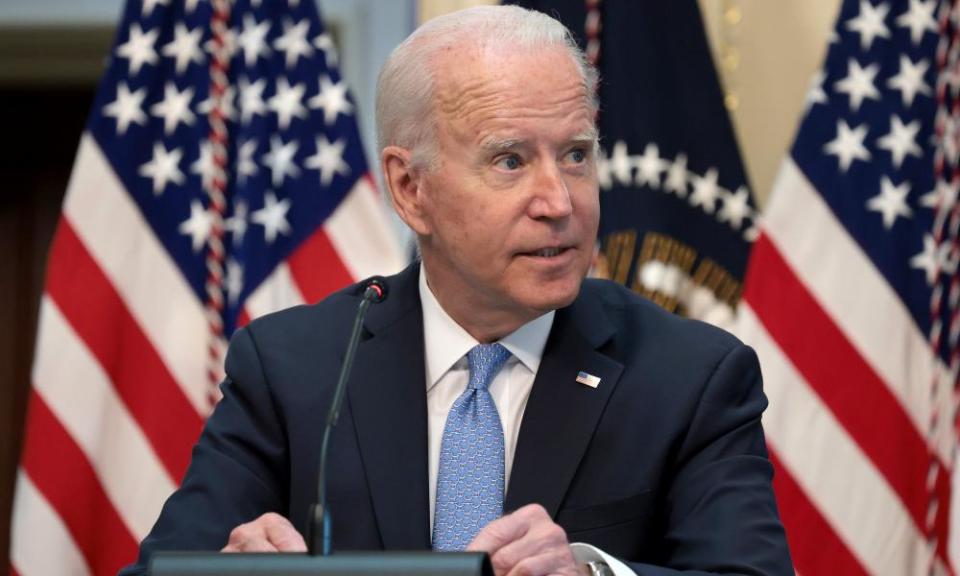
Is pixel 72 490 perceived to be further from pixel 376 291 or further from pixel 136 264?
pixel 376 291

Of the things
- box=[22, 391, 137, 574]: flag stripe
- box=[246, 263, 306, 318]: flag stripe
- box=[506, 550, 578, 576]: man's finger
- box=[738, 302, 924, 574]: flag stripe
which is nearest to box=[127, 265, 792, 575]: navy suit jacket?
box=[506, 550, 578, 576]: man's finger

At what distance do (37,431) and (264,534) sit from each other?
6.82ft

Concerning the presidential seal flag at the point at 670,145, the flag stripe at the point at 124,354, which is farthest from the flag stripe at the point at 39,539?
the presidential seal flag at the point at 670,145

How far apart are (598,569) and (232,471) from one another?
59 cm

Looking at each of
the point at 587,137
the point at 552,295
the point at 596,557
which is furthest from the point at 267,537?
the point at 587,137

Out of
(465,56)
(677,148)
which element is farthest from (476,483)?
(677,148)

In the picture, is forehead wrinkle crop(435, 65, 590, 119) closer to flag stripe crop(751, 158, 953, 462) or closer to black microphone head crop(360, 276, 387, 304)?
black microphone head crop(360, 276, 387, 304)

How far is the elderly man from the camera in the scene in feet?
6.79

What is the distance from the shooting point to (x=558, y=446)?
210cm

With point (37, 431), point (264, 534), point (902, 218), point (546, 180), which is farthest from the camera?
point (37, 431)

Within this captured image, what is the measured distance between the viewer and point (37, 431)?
377 centimetres

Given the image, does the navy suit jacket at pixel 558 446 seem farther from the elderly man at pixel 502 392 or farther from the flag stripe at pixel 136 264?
the flag stripe at pixel 136 264

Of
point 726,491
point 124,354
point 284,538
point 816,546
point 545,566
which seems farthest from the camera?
point 124,354

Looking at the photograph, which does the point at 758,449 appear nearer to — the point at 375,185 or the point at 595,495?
the point at 595,495
